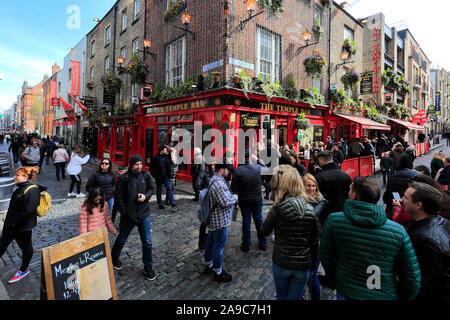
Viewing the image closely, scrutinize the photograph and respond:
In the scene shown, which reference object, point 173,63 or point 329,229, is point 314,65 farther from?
point 329,229

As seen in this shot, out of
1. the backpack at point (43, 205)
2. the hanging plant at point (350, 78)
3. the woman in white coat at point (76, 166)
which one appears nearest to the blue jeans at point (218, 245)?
the backpack at point (43, 205)

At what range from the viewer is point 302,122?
12266 mm

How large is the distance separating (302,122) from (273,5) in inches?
228

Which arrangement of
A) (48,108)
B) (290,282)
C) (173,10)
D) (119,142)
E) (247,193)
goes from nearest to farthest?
(290,282) → (247,193) → (173,10) → (119,142) → (48,108)

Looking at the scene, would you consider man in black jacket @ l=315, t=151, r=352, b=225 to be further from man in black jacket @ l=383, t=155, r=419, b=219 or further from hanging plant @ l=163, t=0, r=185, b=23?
hanging plant @ l=163, t=0, r=185, b=23

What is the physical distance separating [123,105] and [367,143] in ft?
54.0

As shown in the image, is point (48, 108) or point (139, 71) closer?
point (139, 71)

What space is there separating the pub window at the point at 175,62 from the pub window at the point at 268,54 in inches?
151

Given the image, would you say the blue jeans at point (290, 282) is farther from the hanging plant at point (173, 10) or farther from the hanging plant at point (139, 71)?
the hanging plant at point (139, 71)

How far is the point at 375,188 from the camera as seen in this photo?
1940 millimetres

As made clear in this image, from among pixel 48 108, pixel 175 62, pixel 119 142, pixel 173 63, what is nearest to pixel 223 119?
pixel 175 62

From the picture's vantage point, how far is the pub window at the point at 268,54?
36.0ft

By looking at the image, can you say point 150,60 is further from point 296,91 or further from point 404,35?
point 404,35
